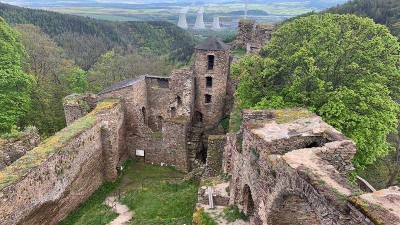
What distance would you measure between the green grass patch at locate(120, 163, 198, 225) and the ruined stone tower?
5.13 m

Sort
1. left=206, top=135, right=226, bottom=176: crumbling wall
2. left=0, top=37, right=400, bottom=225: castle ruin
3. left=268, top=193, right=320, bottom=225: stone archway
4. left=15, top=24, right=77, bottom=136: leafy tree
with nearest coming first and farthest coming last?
left=0, top=37, right=400, bottom=225: castle ruin → left=268, top=193, right=320, bottom=225: stone archway → left=206, top=135, right=226, bottom=176: crumbling wall → left=15, top=24, right=77, bottom=136: leafy tree

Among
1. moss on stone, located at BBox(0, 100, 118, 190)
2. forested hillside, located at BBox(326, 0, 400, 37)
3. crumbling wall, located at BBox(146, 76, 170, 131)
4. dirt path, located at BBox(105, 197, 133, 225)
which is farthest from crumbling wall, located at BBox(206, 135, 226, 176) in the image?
forested hillside, located at BBox(326, 0, 400, 37)

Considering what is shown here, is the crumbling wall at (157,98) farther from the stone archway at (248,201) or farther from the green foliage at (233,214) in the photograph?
the stone archway at (248,201)

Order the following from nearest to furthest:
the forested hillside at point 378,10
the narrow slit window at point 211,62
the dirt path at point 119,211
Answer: the dirt path at point 119,211
the narrow slit window at point 211,62
the forested hillside at point 378,10

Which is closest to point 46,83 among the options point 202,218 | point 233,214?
point 202,218

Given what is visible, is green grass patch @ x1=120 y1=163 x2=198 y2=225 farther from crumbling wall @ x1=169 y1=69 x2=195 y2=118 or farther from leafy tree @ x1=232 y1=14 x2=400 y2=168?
leafy tree @ x1=232 y1=14 x2=400 y2=168

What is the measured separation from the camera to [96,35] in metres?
68.6

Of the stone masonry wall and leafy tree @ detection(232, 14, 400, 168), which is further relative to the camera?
the stone masonry wall

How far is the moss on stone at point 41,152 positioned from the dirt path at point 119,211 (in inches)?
161

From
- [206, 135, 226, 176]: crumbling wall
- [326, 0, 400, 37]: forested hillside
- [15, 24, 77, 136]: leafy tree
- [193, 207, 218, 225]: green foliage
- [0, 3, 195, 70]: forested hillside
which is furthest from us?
[0, 3, 195, 70]: forested hillside

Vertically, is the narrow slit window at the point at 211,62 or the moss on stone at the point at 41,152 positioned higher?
the narrow slit window at the point at 211,62

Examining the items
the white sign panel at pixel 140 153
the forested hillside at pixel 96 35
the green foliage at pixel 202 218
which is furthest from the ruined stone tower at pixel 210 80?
the forested hillside at pixel 96 35

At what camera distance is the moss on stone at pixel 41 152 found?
12844 millimetres

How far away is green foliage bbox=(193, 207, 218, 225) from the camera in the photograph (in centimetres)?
1279
